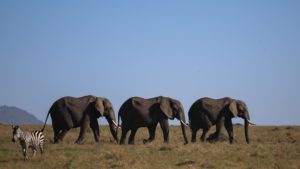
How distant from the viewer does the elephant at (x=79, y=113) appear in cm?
3525

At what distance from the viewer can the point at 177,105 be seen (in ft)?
121

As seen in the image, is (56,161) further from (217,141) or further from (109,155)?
(217,141)

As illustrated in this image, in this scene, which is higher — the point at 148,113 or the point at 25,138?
the point at 148,113

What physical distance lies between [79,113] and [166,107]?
5646mm

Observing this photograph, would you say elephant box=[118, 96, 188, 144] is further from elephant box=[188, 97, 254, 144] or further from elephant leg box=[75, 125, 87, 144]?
elephant leg box=[75, 125, 87, 144]

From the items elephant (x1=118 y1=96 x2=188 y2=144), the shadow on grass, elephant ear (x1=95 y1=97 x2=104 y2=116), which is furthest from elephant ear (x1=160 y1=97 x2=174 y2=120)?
the shadow on grass

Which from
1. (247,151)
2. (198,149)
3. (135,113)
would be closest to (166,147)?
(198,149)

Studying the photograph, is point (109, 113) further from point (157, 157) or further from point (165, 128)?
point (157, 157)

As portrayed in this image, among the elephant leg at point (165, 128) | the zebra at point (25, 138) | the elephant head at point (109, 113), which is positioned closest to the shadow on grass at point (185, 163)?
the zebra at point (25, 138)

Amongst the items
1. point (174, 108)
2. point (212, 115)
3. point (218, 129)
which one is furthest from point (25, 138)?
point (218, 129)

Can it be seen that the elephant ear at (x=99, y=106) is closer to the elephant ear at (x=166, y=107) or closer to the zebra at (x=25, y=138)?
the elephant ear at (x=166, y=107)

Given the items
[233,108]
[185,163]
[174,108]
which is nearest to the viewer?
[185,163]

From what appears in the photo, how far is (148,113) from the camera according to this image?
3609cm

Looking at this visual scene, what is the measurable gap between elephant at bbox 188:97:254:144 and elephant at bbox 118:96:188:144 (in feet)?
5.54
